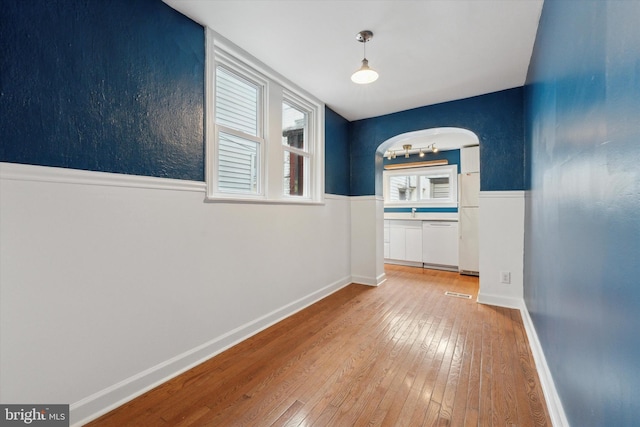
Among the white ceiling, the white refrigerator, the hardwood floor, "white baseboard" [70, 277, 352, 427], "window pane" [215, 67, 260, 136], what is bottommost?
the hardwood floor

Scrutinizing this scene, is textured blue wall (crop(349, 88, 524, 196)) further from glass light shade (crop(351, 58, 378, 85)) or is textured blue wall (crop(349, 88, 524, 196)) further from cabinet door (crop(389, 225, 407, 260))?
cabinet door (crop(389, 225, 407, 260))

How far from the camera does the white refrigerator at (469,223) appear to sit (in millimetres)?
4617

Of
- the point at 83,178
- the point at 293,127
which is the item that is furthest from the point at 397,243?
the point at 83,178

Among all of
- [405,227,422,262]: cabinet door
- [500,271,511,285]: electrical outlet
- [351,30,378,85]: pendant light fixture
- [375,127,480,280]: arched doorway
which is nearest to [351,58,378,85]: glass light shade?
[351,30,378,85]: pendant light fixture

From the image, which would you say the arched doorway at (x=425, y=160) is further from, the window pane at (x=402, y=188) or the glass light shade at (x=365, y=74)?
the glass light shade at (x=365, y=74)

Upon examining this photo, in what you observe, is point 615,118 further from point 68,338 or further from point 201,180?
point 68,338

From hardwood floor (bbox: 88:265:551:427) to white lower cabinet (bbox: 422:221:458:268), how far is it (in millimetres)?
2162

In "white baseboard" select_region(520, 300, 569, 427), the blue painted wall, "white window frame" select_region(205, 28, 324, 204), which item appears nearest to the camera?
the blue painted wall

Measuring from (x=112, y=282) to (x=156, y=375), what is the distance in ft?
2.26

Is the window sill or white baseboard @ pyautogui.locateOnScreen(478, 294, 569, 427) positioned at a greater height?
the window sill

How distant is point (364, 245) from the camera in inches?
162

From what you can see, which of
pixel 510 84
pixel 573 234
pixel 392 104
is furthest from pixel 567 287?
pixel 392 104

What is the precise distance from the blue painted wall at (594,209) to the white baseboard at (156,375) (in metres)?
2.13

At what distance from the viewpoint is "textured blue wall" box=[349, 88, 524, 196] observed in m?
3.11
